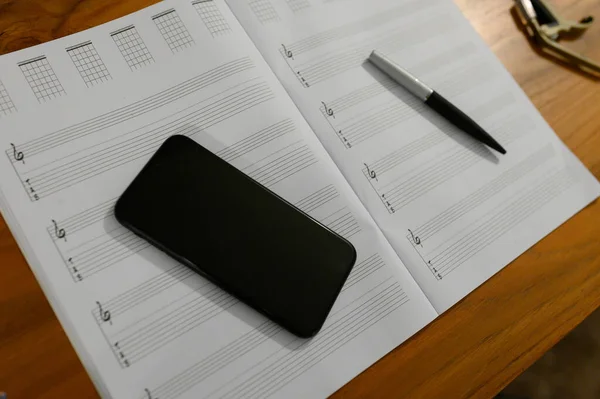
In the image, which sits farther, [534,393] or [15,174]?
[534,393]

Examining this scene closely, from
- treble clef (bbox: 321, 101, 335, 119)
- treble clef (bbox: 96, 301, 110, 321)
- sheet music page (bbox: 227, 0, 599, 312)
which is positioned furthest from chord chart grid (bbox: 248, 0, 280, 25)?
treble clef (bbox: 96, 301, 110, 321)

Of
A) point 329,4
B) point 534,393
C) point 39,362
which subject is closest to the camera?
point 39,362

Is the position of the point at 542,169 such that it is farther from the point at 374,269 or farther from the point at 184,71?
the point at 184,71

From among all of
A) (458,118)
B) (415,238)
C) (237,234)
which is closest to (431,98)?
(458,118)

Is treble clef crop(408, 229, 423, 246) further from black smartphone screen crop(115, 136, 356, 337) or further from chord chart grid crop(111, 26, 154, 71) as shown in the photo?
chord chart grid crop(111, 26, 154, 71)

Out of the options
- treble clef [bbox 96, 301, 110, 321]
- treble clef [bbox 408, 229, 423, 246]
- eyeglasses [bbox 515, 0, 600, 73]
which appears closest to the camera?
treble clef [bbox 96, 301, 110, 321]

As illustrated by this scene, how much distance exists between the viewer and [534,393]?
0.99 m

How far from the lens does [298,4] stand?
529 millimetres

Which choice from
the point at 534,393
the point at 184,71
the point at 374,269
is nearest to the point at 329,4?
the point at 184,71

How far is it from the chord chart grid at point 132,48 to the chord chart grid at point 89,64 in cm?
2

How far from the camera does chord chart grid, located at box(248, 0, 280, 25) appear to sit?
0.50 meters

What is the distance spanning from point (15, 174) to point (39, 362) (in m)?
0.16

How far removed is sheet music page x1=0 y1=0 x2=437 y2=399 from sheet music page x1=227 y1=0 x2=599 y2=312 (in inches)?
1.0

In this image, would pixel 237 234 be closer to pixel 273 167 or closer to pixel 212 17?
pixel 273 167
